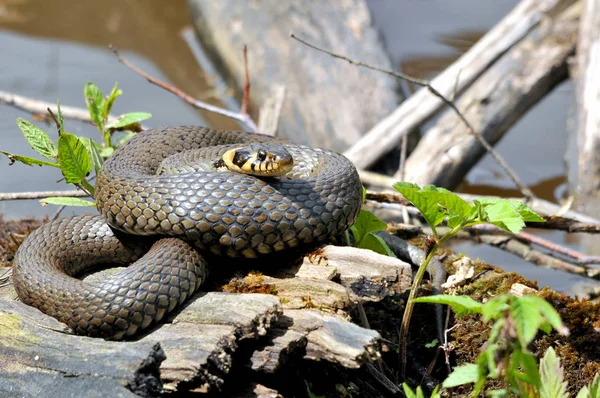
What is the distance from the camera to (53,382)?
3.33 metres

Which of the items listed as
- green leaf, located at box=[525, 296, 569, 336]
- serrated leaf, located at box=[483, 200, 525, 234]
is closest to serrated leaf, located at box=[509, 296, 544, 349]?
green leaf, located at box=[525, 296, 569, 336]

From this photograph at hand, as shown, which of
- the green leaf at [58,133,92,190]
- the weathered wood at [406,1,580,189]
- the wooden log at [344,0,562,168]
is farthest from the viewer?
the weathered wood at [406,1,580,189]

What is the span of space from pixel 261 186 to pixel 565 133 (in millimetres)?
6377

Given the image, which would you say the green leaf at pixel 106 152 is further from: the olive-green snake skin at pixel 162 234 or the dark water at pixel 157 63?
the dark water at pixel 157 63

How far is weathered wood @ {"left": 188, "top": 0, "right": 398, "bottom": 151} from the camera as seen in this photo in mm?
8383

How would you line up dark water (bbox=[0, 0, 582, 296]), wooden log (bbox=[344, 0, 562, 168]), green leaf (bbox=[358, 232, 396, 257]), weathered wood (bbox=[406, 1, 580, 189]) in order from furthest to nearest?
1. dark water (bbox=[0, 0, 582, 296])
2. weathered wood (bbox=[406, 1, 580, 189])
3. wooden log (bbox=[344, 0, 562, 168])
4. green leaf (bbox=[358, 232, 396, 257])

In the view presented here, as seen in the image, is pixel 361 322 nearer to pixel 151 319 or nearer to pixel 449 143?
pixel 151 319

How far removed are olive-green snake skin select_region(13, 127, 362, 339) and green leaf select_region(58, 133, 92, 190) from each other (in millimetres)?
133

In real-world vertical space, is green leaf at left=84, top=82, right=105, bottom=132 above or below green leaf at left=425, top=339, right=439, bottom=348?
above

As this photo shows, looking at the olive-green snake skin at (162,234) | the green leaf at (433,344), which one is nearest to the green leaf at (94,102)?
the olive-green snake skin at (162,234)

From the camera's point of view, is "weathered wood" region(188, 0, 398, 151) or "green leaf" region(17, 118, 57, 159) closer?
"green leaf" region(17, 118, 57, 159)

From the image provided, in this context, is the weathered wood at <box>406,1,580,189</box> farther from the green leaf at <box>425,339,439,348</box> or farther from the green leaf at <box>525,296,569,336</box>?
the green leaf at <box>525,296,569,336</box>

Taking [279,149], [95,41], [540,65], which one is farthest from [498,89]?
[95,41]

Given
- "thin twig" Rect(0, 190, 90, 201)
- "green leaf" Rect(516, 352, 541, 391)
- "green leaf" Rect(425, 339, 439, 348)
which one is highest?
"green leaf" Rect(516, 352, 541, 391)
